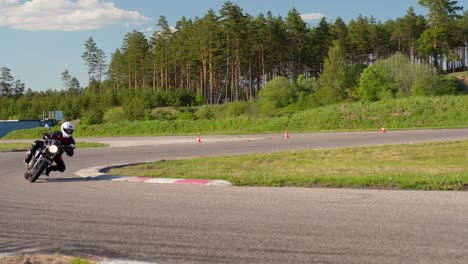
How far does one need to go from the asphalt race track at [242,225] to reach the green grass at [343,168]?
112cm

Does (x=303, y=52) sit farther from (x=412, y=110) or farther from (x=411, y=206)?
(x=411, y=206)

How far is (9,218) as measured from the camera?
853 cm

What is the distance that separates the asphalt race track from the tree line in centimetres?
6660

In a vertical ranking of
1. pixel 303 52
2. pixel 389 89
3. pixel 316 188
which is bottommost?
pixel 316 188

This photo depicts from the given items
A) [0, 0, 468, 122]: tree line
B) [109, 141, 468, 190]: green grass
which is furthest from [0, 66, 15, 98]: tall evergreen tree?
[109, 141, 468, 190]: green grass

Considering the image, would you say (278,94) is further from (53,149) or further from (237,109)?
(53,149)

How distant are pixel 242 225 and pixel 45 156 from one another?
8786mm

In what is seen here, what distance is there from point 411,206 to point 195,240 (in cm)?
390

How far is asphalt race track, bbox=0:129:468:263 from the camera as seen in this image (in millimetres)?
5984

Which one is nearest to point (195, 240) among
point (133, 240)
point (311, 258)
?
point (133, 240)

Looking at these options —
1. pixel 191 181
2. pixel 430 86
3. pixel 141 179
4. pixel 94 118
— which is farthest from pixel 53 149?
pixel 94 118

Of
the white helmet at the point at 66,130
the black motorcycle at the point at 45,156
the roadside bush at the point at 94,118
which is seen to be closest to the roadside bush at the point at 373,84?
the roadside bush at the point at 94,118

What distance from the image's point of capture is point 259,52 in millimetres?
100125

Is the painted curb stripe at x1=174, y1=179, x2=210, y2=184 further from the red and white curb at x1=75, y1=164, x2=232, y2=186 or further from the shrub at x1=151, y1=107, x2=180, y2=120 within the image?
the shrub at x1=151, y1=107, x2=180, y2=120
